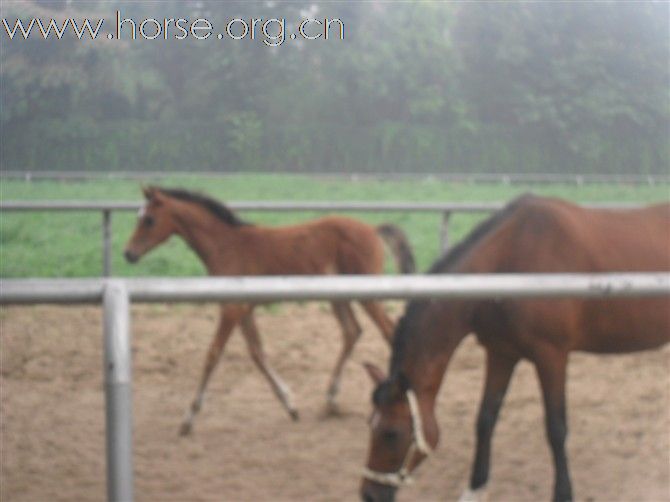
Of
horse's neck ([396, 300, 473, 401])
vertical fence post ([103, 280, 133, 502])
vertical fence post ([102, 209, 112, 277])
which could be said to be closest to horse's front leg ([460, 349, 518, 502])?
horse's neck ([396, 300, 473, 401])

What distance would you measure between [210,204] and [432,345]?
234 centimetres

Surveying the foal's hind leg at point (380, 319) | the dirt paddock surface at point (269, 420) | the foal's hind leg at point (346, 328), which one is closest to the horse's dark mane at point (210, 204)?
the foal's hind leg at point (346, 328)

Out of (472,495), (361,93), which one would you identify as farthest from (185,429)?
(361,93)

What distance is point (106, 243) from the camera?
16.3ft

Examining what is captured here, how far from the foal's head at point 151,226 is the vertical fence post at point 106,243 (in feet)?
1.47

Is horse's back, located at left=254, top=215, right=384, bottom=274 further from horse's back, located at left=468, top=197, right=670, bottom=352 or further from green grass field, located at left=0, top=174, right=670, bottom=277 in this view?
horse's back, located at left=468, top=197, right=670, bottom=352

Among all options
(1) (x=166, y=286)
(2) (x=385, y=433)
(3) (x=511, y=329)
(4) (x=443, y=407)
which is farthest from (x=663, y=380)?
(1) (x=166, y=286)

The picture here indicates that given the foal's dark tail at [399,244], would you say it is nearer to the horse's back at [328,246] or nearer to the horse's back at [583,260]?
the horse's back at [328,246]

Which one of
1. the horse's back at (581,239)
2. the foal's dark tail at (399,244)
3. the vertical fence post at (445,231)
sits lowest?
the vertical fence post at (445,231)

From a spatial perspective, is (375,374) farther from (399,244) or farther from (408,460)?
(399,244)

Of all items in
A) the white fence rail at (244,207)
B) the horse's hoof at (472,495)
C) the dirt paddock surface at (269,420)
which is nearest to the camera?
the horse's hoof at (472,495)

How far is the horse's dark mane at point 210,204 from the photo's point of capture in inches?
169

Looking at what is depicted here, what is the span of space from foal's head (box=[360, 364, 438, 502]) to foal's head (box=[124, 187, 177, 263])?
250 cm

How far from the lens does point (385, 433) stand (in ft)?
6.68
